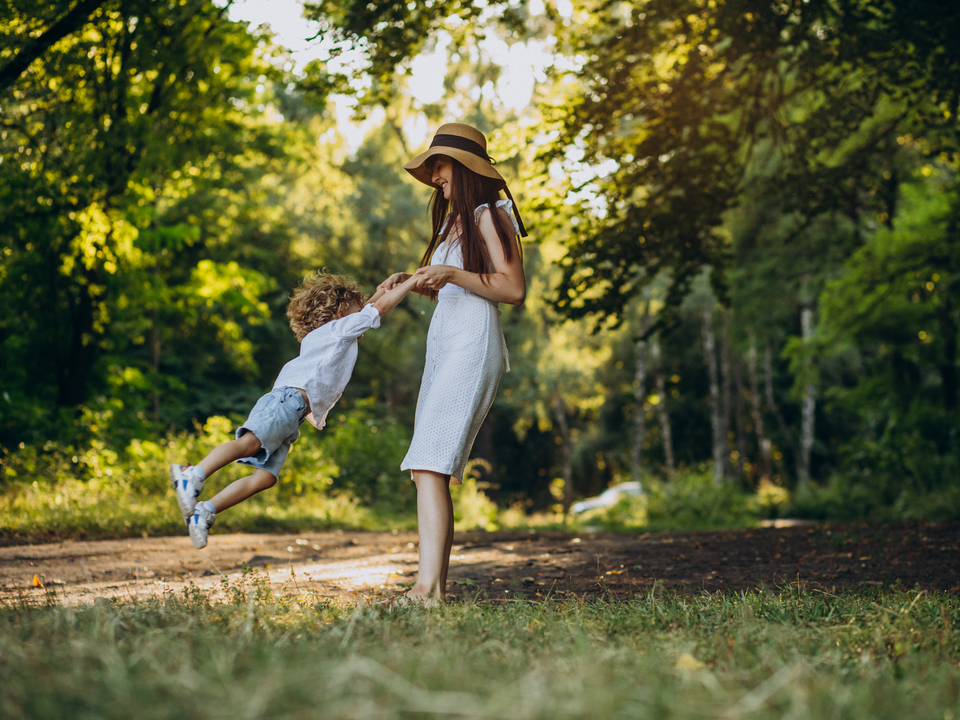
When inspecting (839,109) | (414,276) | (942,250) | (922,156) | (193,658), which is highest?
(922,156)

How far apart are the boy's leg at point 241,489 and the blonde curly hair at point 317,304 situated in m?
0.80

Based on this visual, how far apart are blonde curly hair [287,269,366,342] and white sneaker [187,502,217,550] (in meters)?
1.03

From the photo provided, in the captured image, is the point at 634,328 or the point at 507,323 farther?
the point at 634,328

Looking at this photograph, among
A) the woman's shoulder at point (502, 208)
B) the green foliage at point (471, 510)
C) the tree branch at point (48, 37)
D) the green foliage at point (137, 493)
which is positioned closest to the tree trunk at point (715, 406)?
the green foliage at point (471, 510)

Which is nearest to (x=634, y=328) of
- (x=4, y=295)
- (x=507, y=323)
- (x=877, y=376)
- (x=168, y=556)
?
(x=507, y=323)

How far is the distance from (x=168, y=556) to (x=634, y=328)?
1062 inches

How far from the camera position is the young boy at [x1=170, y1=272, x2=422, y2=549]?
3195mm

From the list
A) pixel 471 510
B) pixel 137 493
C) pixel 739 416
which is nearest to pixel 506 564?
pixel 137 493

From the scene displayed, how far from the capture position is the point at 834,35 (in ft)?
25.4

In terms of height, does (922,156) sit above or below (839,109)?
above

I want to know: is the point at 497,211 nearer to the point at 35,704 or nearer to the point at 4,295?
the point at 35,704

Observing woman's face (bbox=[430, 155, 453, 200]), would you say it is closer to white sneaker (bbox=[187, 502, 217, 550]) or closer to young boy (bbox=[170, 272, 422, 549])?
young boy (bbox=[170, 272, 422, 549])

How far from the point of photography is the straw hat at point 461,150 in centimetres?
352

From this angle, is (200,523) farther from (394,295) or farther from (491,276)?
(491,276)
